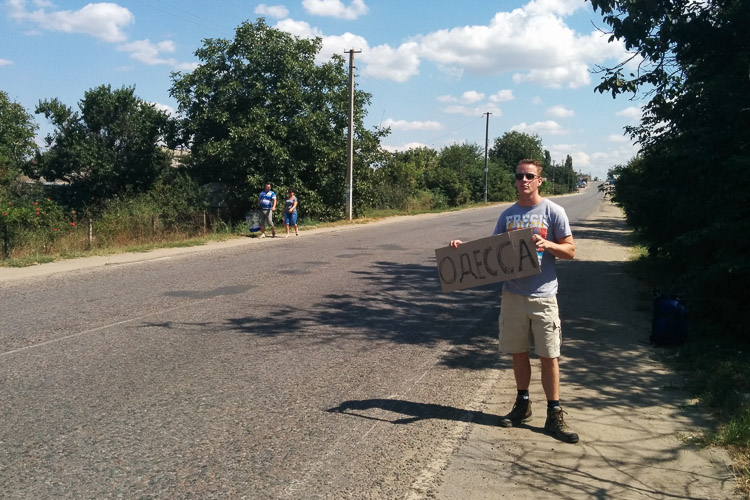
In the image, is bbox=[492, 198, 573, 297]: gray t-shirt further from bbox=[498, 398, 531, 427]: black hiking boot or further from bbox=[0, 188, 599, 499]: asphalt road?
bbox=[0, 188, 599, 499]: asphalt road

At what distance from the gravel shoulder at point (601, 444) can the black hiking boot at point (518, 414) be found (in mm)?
71

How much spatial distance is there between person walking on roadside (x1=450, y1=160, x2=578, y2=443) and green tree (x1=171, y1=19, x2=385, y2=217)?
22.8 meters

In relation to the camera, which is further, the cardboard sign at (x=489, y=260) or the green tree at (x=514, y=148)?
the green tree at (x=514, y=148)

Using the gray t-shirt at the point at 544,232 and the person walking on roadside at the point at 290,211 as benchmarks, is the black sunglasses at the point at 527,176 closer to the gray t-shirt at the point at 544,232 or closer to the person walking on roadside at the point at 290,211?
the gray t-shirt at the point at 544,232

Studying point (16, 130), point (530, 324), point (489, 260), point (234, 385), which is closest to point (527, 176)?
point (489, 260)

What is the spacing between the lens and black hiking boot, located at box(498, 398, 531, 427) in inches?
177

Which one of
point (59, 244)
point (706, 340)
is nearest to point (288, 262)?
point (59, 244)

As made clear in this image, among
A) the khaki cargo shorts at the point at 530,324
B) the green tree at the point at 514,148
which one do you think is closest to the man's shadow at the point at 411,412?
the khaki cargo shorts at the point at 530,324

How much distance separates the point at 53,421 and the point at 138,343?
7.31ft

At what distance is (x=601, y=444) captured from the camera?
417cm

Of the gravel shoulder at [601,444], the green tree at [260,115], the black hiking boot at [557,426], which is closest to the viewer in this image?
the gravel shoulder at [601,444]

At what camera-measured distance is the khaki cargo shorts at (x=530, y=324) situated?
4.25 metres

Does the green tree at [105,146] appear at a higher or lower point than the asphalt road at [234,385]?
higher

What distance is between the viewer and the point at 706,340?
6.59 meters
